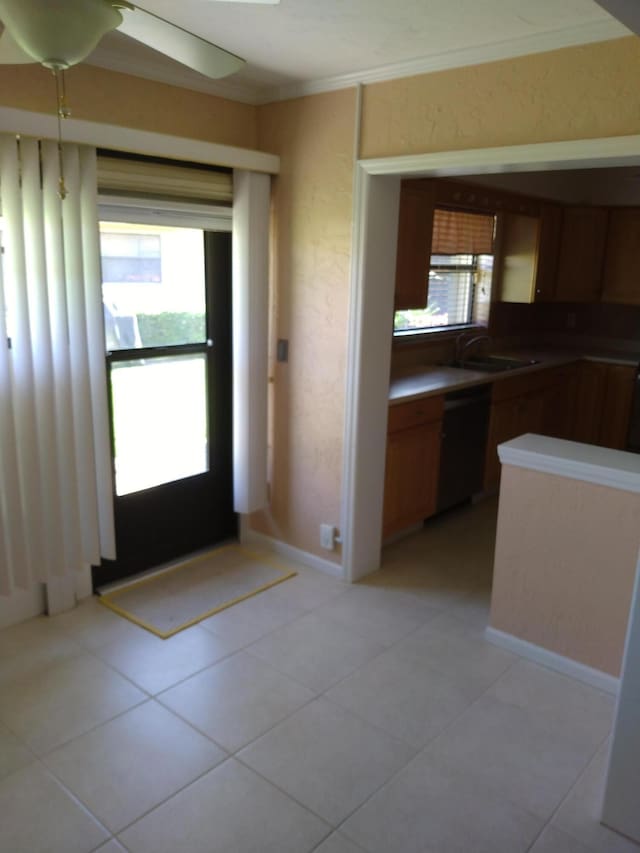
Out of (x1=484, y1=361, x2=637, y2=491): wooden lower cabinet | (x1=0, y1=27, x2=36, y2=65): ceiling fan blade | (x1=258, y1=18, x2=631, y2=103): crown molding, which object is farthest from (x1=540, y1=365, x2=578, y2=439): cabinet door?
(x1=0, y1=27, x2=36, y2=65): ceiling fan blade

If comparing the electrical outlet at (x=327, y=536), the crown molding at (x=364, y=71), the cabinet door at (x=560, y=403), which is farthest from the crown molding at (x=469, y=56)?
the cabinet door at (x=560, y=403)

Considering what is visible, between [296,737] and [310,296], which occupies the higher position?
[310,296]


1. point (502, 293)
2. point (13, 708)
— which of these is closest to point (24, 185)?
point (13, 708)

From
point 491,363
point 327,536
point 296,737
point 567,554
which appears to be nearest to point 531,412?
point 491,363

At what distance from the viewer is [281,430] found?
3674mm

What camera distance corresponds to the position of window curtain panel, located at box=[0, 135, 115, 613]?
2592 millimetres

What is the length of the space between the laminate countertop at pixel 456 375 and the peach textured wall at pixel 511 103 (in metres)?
1.33

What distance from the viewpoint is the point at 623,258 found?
5.66 m

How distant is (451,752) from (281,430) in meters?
1.88

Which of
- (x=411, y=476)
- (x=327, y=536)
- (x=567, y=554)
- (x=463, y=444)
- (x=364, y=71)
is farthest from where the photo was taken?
(x=463, y=444)

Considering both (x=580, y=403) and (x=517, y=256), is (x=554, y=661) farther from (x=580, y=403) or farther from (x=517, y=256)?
(x=517, y=256)

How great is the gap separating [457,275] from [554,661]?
324 centimetres

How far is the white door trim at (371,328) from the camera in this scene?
111 inches

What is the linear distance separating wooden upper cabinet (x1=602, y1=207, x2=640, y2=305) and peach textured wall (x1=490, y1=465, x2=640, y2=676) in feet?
12.0
